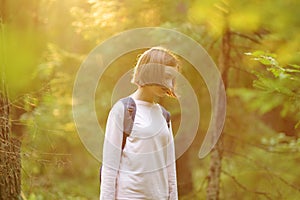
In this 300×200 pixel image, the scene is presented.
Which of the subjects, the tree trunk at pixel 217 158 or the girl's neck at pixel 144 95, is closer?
the girl's neck at pixel 144 95

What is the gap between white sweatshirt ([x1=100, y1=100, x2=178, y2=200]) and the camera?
11.8 ft

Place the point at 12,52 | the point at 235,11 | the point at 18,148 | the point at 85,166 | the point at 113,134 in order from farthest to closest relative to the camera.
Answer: the point at 85,166, the point at 235,11, the point at 12,52, the point at 18,148, the point at 113,134

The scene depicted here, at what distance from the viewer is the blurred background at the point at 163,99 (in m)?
4.90

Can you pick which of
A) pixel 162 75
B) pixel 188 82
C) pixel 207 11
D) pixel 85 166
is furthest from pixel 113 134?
pixel 85 166

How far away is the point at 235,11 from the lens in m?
6.27

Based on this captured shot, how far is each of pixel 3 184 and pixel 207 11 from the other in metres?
2.97

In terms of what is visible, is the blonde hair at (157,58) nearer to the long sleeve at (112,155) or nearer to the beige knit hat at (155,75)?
the beige knit hat at (155,75)

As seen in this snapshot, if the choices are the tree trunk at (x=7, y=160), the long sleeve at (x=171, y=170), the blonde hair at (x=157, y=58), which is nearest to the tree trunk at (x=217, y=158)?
the tree trunk at (x=7, y=160)

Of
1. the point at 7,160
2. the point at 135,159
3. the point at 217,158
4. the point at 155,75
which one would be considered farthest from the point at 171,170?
the point at 217,158

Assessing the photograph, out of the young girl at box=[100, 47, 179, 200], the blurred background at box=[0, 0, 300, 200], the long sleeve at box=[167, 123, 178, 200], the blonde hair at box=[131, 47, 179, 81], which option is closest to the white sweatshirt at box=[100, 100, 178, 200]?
the young girl at box=[100, 47, 179, 200]

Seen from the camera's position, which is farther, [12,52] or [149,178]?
[12,52]

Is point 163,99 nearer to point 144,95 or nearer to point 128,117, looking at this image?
point 144,95

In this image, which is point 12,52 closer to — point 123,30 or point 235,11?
point 235,11

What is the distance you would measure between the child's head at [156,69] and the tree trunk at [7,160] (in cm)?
129
